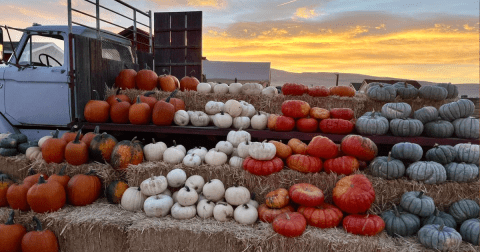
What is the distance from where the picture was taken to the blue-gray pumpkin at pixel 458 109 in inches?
A: 156

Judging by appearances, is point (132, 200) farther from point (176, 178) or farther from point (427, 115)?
point (427, 115)

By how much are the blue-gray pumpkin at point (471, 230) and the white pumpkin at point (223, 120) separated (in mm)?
3057

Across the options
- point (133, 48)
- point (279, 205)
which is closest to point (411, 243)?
point (279, 205)

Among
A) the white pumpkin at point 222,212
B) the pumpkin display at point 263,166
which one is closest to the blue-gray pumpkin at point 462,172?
the pumpkin display at point 263,166

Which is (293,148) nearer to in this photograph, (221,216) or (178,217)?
(221,216)

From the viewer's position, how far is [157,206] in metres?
3.40

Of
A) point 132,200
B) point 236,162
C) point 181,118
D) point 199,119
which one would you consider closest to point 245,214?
point 236,162

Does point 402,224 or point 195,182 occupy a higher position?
point 195,182

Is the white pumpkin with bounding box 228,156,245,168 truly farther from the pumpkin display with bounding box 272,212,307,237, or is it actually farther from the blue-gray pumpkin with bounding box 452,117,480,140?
the blue-gray pumpkin with bounding box 452,117,480,140

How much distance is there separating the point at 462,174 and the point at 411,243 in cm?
110

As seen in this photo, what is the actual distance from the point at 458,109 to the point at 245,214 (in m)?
3.13

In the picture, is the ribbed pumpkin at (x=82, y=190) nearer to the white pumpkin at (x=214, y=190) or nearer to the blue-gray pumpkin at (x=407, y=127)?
the white pumpkin at (x=214, y=190)

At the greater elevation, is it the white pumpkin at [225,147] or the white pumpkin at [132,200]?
the white pumpkin at [225,147]

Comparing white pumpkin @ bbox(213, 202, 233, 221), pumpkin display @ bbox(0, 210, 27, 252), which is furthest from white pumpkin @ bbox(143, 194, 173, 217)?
pumpkin display @ bbox(0, 210, 27, 252)
